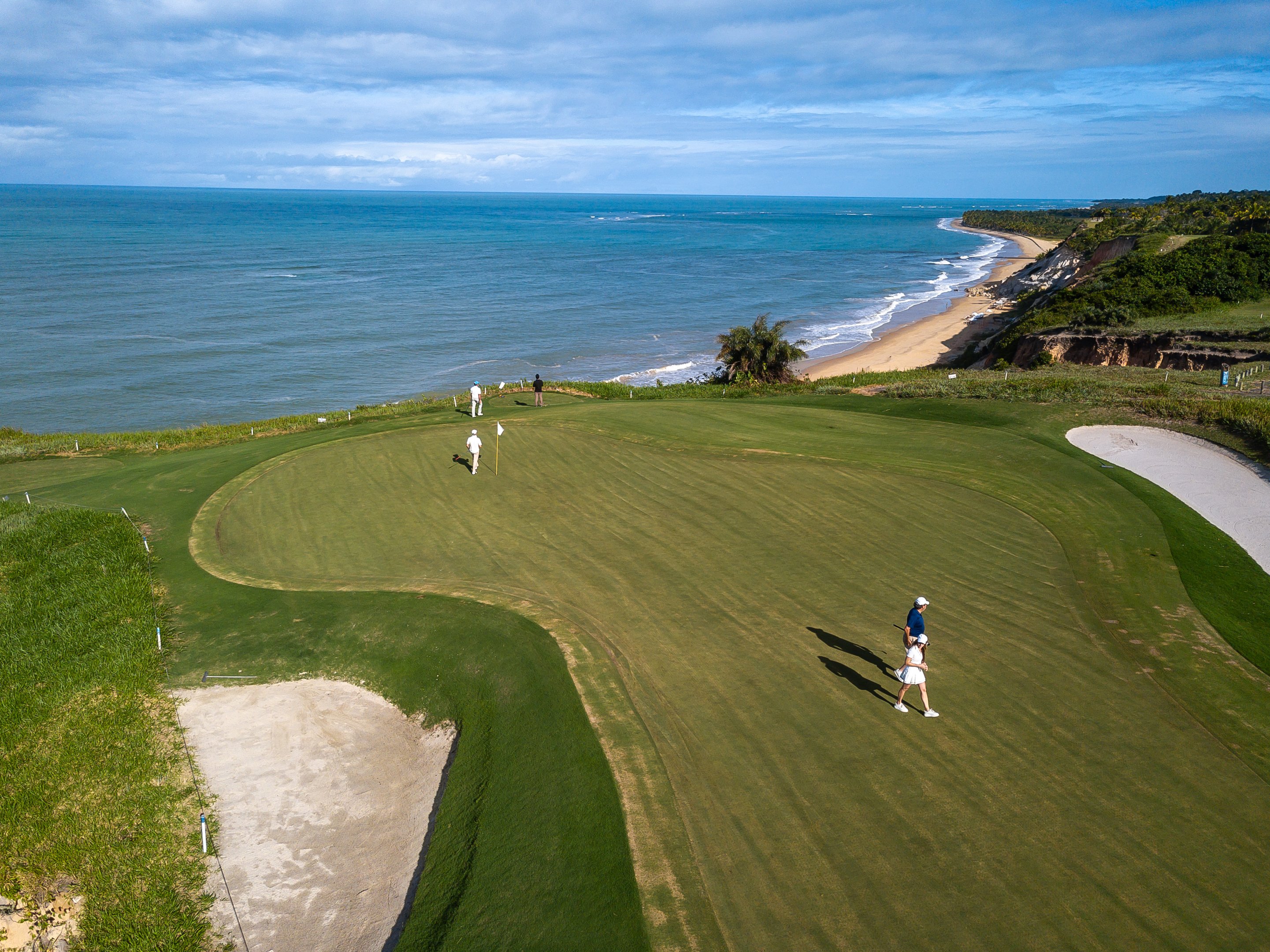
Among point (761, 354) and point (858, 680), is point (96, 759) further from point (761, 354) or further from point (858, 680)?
point (761, 354)

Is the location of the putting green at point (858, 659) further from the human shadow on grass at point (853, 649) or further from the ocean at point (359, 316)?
the ocean at point (359, 316)

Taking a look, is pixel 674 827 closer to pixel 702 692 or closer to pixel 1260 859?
pixel 702 692

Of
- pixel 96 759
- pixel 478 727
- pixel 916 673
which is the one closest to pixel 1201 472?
pixel 916 673

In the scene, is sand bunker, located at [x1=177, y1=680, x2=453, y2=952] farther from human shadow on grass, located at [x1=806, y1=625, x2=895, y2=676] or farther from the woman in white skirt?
the woman in white skirt

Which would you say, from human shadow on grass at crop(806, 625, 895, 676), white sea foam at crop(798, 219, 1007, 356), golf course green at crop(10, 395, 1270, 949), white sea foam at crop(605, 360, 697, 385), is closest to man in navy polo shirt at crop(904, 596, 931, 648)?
human shadow on grass at crop(806, 625, 895, 676)

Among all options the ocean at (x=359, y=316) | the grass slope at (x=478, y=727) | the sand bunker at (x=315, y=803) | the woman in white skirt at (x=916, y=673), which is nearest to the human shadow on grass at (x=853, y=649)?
the woman in white skirt at (x=916, y=673)

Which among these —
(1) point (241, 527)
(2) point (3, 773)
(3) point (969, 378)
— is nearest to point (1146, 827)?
(2) point (3, 773)
